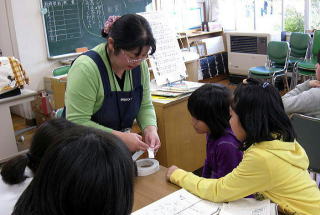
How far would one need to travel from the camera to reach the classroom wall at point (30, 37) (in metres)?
4.36

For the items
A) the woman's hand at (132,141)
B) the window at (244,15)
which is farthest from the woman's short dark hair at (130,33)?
the window at (244,15)

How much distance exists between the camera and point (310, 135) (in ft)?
6.48

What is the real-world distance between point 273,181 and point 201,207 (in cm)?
27

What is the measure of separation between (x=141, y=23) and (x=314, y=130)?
1145mm

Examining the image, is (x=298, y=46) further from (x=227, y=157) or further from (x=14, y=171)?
(x=14, y=171)

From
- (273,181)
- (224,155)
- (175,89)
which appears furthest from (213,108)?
(175,89)

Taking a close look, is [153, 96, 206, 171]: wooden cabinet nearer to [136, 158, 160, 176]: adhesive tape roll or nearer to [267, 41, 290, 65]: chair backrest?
[136, 158, 160, 176]: adhesive tape roll

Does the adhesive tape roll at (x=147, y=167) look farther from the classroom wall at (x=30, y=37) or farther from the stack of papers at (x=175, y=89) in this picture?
the classroom wall at (x=30, y=37)

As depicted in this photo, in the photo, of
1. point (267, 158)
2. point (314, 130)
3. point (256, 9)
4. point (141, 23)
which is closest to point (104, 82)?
point (141, 23)

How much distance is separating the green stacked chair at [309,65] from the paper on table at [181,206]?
3.79 m

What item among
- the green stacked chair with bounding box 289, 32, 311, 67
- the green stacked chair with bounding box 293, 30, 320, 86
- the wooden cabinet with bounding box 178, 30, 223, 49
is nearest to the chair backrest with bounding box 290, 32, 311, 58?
the green stacked chair with bounding box 289, 32, 311, 67

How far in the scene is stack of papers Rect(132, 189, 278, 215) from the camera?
119 cm

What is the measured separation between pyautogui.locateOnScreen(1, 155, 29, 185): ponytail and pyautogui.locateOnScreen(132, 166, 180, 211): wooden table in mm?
406

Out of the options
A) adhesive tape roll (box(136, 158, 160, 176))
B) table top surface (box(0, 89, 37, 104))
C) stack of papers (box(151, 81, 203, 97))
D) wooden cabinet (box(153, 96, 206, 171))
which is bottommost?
wooden cabinet (box(153, 96, 206, 171))
